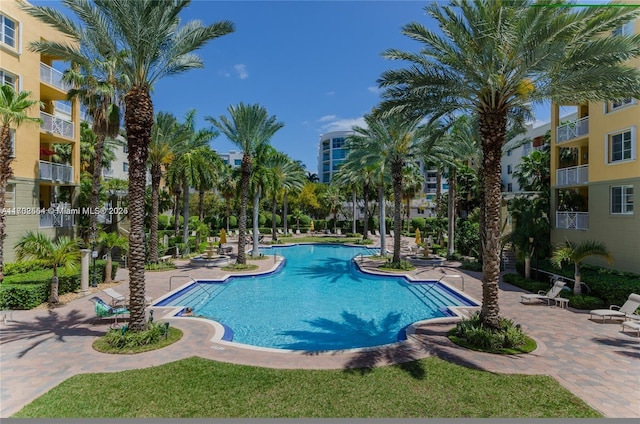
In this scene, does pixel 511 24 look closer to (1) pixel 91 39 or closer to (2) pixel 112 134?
(1) pixel 91 39

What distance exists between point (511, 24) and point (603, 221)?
13292mm

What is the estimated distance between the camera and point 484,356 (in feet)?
29.2

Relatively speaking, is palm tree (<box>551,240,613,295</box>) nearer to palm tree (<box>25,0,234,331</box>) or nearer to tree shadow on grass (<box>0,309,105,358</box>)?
palm tree (<box>25,0,234,331</box>)

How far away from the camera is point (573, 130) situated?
784 inches

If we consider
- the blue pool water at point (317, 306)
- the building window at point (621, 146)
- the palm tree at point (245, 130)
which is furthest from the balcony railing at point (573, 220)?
the palm tree at point (245, 130)

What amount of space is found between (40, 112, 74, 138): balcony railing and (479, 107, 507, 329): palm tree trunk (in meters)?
23.0

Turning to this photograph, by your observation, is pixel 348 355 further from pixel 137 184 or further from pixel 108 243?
pixel 108 243

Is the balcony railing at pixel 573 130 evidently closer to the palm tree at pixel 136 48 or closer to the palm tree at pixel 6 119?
the palm tree at pixel 136 48

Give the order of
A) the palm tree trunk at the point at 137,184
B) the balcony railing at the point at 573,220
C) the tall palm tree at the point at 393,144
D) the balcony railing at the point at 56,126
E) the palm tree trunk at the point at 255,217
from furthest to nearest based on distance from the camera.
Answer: the palm tree trunk at the point at 255,217 < the tall palm tree at the point at 393,144 < the balcony railing at the point at 56,126 < the balcony railing at the point at 573,220 < the palm tree trunk at the point at 137,184

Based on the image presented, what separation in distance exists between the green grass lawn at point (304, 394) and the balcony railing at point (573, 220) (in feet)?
49.0

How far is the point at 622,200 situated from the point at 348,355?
53.4 feet

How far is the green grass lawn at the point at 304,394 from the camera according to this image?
6277 mm

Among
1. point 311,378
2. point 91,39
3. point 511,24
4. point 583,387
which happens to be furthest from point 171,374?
point 511,24

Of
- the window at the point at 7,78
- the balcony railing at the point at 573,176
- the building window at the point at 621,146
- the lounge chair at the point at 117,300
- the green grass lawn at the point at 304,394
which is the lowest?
the green grass lawn at the point at 304,394
